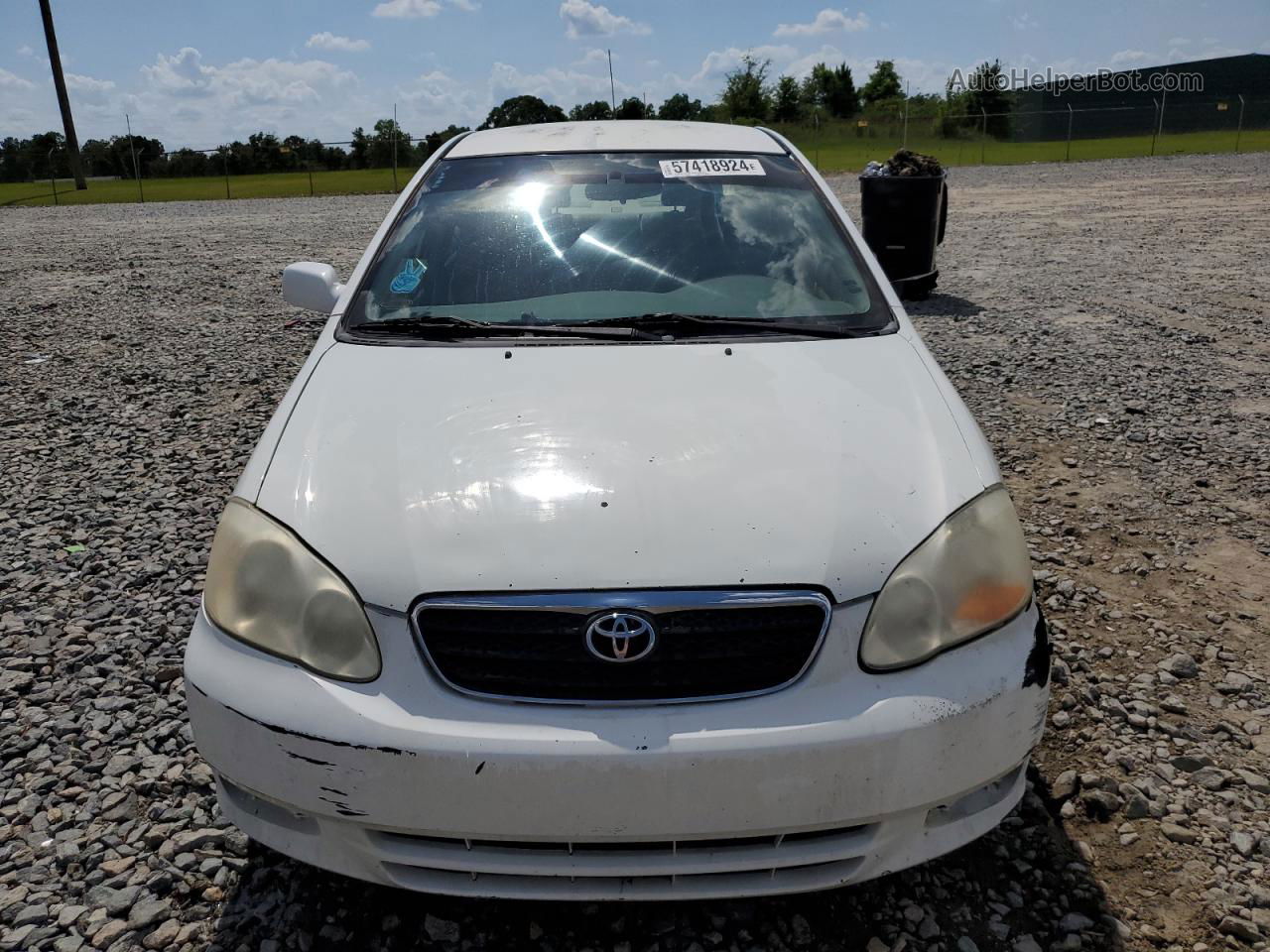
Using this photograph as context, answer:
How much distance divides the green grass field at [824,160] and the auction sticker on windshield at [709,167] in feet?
88.7

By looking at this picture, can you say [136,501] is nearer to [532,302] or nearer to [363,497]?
[532,302]

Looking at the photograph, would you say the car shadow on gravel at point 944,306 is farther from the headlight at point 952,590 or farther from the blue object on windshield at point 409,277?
the headlight at point 952,590

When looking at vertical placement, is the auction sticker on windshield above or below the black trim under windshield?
above

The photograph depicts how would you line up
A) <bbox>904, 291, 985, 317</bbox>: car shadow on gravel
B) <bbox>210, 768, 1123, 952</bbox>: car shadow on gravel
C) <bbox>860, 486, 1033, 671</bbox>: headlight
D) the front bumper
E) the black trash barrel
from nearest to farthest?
the front bumper
<bbox>860, 486, 1033, 671</bbox>: headlight
<bbox>210, 768, 1123, 952</bbox>: car shadow on gravel
<bbox>904, 291, 985, 317</bbox>: car shadow on gravel
the black trash barrel

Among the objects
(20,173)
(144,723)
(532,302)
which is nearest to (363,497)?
(532,302)

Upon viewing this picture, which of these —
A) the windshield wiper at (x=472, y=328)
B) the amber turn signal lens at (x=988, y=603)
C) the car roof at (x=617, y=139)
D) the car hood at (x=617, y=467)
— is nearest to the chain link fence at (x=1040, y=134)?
the car roof at (x=617, y=139)

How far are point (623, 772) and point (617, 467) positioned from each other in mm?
637

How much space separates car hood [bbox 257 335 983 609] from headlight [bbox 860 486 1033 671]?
4 centimetres

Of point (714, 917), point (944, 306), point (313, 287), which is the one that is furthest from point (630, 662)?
point (944, 306)

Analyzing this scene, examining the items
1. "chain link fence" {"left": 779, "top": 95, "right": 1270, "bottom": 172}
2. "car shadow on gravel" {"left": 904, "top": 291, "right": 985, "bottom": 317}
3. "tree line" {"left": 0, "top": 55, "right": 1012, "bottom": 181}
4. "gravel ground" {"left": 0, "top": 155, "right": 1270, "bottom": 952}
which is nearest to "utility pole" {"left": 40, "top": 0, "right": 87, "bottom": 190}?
"tree line" {"left": 0, "top": 55, "right": 1012, "bottom": 181}

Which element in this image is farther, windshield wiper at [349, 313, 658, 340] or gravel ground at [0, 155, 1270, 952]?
windshield wiper at [349, 313, 658, 340]

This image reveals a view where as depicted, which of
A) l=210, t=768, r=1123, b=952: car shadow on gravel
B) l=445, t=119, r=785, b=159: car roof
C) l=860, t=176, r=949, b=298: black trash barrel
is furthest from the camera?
l=860, t=176, r=949, b=298: black trash barrel

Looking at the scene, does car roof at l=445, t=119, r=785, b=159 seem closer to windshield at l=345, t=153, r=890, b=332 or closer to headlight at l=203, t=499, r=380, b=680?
windshield at l=345, t=153, r=890, b=332

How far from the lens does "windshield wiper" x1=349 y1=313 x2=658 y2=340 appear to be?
264cm
